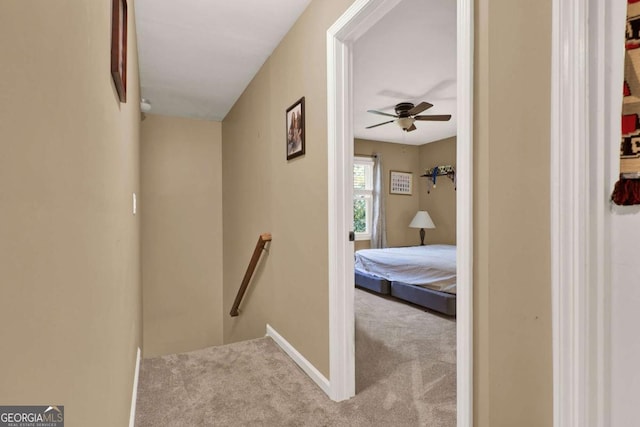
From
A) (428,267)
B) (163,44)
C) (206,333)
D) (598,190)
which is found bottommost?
(206,333)

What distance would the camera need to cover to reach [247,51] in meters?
2.72

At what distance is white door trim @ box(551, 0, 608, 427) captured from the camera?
2.51 feet

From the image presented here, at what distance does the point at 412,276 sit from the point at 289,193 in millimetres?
2245

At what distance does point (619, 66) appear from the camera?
0.75 metres

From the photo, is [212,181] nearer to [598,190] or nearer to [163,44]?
[163,44]

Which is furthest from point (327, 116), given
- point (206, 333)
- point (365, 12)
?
point (206, 333)

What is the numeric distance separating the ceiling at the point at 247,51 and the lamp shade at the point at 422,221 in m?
2.43

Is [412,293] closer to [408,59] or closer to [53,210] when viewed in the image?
[408,59]

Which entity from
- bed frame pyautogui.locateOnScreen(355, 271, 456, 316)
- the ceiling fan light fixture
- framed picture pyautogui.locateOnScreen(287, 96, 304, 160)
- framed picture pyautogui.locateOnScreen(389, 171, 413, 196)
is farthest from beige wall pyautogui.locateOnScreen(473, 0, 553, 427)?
framed picture pyautogui.locateOnScreen(389, 171, 413, 196)

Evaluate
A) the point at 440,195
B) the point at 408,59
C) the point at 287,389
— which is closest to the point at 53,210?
the point at 287,389

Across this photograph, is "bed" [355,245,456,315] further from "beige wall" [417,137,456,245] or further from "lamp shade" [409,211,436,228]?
"beige wall" [417,137,456,245]

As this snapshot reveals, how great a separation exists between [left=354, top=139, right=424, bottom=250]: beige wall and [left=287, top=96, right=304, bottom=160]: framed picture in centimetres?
395

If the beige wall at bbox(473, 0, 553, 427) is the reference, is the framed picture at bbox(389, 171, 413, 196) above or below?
above

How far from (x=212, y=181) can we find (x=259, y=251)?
7.16 feet
